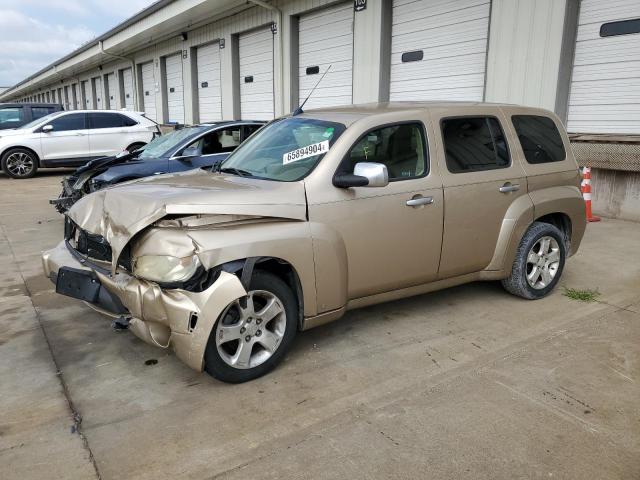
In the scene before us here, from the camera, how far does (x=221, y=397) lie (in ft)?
10.4

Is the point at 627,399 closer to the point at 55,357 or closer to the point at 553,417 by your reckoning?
the point at 553,417

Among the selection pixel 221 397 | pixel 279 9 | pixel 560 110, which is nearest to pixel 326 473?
pixel 221 397

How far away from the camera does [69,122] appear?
45.0 feet

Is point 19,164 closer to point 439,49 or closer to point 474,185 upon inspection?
point 439,49

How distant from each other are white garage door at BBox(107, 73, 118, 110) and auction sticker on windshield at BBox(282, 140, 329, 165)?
92.6 feet

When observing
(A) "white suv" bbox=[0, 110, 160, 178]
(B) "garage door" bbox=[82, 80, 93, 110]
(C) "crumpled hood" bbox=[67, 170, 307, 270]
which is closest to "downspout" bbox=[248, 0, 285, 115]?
(A) "white suv" bbox=[0, 110, 160, 178]

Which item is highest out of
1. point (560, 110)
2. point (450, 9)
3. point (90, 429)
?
point (450, 9)

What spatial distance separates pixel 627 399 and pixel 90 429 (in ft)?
10.2

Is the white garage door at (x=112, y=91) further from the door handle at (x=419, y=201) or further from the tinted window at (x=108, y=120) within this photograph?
the door handle at (x=419, y=201)

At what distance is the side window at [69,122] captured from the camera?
536 inches

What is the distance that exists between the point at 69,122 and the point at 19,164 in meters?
1.77

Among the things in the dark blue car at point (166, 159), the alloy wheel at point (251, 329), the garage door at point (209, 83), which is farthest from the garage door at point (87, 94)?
the alloy wheel at point (251, 329)

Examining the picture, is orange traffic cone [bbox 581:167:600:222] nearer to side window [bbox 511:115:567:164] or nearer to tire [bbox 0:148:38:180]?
side window [bbox 511:115:567:164]

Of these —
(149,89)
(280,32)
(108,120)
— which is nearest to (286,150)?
(280,32)
